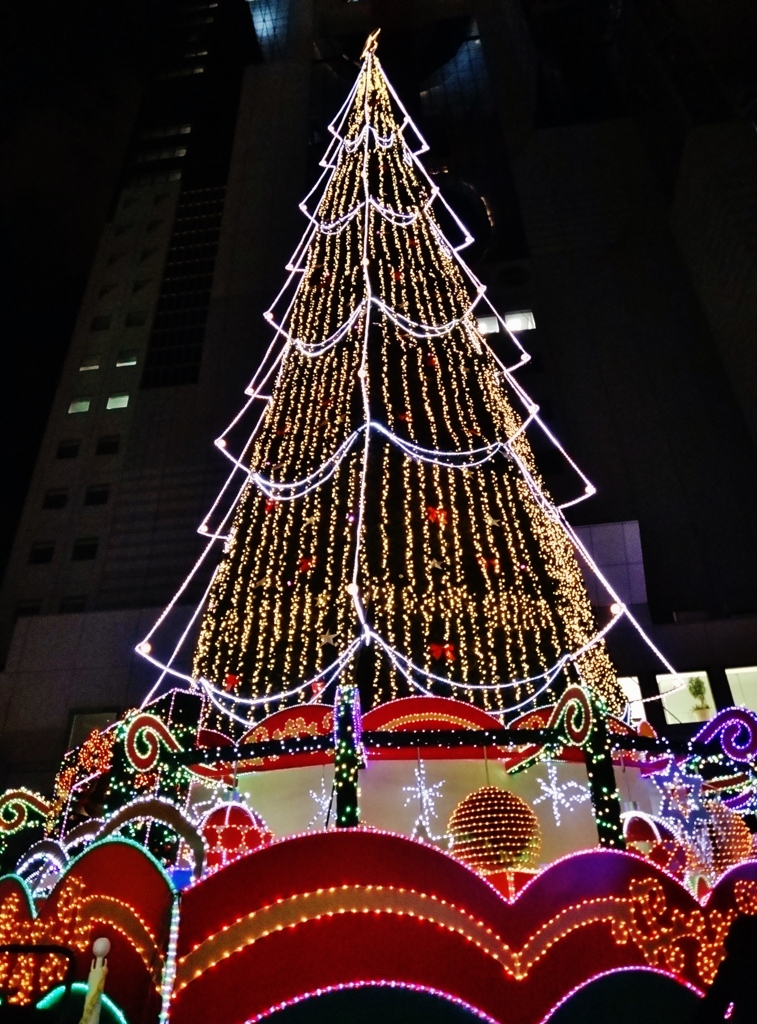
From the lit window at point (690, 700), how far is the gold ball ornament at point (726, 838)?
9.52 meters

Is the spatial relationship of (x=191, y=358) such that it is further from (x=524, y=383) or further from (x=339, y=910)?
(x=339, y=910)

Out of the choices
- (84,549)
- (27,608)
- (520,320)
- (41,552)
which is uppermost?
(520,320)

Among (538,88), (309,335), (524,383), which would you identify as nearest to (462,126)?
(538,88)

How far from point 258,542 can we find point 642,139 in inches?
984

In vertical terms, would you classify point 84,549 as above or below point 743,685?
above

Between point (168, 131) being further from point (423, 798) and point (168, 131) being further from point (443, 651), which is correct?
point (423, 798)

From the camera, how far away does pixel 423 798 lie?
28.5ft

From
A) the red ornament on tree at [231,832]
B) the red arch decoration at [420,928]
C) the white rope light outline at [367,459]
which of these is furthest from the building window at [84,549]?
the red arch decoration at [420,928]

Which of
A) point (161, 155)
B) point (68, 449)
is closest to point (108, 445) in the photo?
point (68, 449)

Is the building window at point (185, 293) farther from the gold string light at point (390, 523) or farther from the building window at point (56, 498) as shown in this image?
the gold string light at point (390, 523)

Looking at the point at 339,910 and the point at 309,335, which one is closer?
the point at 339,910

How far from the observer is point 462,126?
31938 millimetres

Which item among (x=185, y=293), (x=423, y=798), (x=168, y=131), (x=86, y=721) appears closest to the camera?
(x=423, y=798)

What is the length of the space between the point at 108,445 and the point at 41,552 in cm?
413
